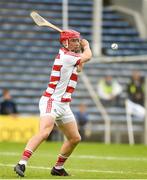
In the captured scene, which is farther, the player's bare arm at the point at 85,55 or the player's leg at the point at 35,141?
the player's bare arm at the point at 85,55

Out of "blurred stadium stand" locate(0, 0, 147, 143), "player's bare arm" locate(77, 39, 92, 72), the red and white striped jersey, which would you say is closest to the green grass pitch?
the red and white striped jersey

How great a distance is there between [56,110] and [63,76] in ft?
1.51

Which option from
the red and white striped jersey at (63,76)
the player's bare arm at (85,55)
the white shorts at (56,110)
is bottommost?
the white shorts at (56,110)

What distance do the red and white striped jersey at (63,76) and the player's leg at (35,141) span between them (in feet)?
1.17

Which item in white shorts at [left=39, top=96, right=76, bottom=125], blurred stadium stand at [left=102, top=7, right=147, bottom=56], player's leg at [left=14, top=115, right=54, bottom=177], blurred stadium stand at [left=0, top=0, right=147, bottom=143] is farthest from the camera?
blurred stadium stand at [left=102, top=7, right=147, bottom=56]

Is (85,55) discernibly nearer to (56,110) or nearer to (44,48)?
(56,110)

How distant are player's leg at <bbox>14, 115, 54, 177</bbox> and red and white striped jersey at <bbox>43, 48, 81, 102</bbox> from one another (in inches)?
14.1

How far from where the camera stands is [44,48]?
1155 inches

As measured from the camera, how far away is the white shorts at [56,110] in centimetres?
1196

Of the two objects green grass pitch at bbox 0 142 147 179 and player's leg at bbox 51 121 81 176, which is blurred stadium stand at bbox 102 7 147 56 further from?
player's leg at bbox 51 121 81 176

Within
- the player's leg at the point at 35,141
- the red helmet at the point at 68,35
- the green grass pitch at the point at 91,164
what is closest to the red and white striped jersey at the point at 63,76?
the red helmet at the point at 68,35

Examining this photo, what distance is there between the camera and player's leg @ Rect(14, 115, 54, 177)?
11539mm

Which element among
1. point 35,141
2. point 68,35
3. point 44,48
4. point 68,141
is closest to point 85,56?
point 68,35

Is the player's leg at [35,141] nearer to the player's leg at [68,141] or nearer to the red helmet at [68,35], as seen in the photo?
the player's leg at [68,141]
